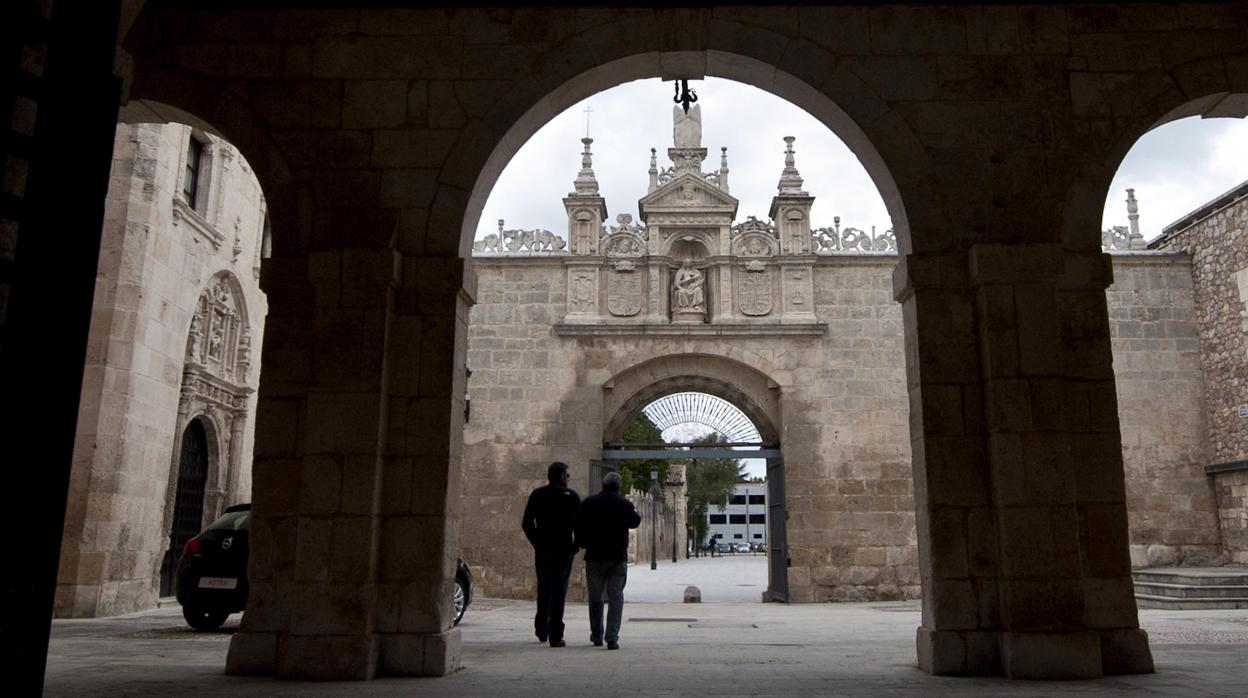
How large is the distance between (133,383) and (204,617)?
3388mm

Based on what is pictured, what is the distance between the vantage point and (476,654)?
603 cm

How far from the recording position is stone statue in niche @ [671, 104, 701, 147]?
53.4ft

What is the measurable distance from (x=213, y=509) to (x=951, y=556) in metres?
11.6

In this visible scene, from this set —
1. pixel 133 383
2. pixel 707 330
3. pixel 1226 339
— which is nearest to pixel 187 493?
pixel 133 383

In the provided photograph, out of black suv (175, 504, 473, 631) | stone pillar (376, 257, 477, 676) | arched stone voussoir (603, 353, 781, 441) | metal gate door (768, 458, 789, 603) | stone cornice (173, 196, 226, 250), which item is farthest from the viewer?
arched stone voussoir (603, 353, 781, 441)

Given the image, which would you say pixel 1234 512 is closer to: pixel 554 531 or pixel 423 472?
pixel 554 531

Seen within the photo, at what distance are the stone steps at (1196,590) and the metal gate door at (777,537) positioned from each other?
5.00m

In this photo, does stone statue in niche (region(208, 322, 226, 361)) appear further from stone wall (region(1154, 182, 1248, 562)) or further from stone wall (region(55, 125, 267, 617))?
stone wall (region(1154, 182, 1248, 562))

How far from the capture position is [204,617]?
831 cm

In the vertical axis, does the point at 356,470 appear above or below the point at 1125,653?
above

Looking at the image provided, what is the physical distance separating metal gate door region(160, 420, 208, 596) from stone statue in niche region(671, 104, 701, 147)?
31.5ft

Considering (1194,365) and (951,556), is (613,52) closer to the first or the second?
(951,556)

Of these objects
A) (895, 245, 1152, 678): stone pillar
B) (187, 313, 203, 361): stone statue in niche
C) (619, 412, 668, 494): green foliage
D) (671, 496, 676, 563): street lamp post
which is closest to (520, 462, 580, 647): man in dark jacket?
(895, 245, 1152, 678): stone pillar

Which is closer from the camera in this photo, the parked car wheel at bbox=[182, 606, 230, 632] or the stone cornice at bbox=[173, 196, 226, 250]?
the parked car wheel at bbox=[182, 606, 230, 632]
